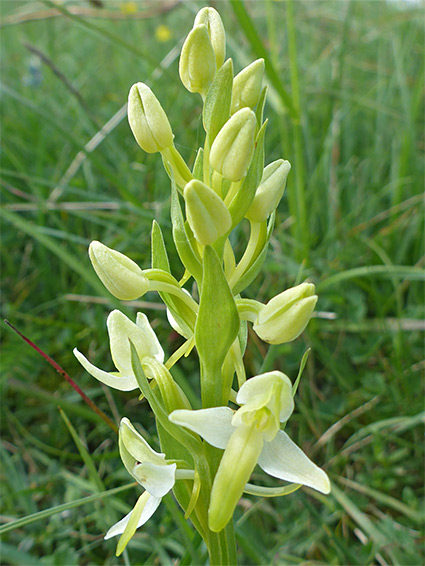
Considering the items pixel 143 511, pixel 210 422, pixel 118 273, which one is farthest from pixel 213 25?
pixel 143 511

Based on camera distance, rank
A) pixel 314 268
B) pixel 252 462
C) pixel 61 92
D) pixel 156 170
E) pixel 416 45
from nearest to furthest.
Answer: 1. pixel 252 462
2. pixel 314 268
3. pixel 156 170
4. pixel 61 92
5. pixel 416 45

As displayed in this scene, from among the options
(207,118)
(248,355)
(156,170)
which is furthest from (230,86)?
(156,170)

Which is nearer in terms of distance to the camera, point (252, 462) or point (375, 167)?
point (252, 462)

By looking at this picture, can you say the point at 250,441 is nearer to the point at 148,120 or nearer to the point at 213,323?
the point at 213,323

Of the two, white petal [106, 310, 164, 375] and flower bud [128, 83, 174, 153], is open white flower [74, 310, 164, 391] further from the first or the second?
flower bud [128, 83, 174, 153]

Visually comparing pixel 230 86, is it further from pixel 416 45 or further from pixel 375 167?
pixel 416 45
